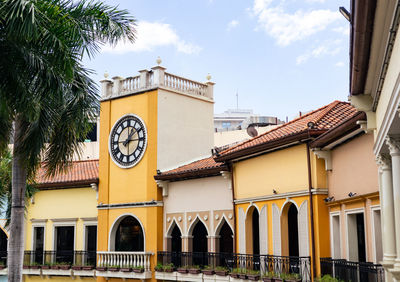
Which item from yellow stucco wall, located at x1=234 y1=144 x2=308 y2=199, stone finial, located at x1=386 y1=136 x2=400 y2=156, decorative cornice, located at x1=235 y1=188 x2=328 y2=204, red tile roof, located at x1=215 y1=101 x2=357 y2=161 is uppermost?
red tile roof, located at x1=215 y1=101 x2=357 y2=161

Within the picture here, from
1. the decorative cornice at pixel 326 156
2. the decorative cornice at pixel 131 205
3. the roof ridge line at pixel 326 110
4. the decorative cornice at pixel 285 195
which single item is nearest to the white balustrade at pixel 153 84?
the decorative cornice at pixel 131 205

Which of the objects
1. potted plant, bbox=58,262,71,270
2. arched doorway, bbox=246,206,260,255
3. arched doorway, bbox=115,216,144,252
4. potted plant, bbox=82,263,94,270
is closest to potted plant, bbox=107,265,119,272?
arched doorway, bbox=115,216,144,252

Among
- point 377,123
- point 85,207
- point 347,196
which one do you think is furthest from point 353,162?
point 85,207

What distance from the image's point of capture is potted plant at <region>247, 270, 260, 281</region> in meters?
18.9

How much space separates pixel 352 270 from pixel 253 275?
526 cm

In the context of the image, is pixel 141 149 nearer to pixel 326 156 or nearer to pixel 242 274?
pixel 242 274

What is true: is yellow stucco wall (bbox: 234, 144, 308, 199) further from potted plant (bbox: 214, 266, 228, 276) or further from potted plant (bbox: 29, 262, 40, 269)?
potted plant (bbox: 29, 262, 40, 269)

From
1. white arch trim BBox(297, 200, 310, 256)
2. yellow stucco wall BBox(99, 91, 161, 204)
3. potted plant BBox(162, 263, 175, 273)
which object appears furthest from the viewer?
yellow stucco wall BBox(99, 91, 161, 204)

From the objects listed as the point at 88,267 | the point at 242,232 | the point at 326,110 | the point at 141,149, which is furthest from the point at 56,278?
the point at 326,110

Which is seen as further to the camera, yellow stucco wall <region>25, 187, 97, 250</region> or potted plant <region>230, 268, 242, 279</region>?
yellow stucco wall <region>25, 187, 97, 250</region>

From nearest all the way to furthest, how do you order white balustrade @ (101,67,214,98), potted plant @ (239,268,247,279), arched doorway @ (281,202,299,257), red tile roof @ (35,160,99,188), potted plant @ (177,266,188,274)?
arched doorway @ (281,202,299,257)
potted plant @ (239,268,247,279)
potted plant @ (177,266,188,274)
white balustrade @ (101,67,214,98)
red tile roof @ (35,160,99,188)

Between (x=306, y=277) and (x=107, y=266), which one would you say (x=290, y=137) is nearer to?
(x=306, y=277)

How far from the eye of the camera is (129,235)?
27031 mm

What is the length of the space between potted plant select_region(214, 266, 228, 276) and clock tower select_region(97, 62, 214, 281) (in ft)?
13.1
